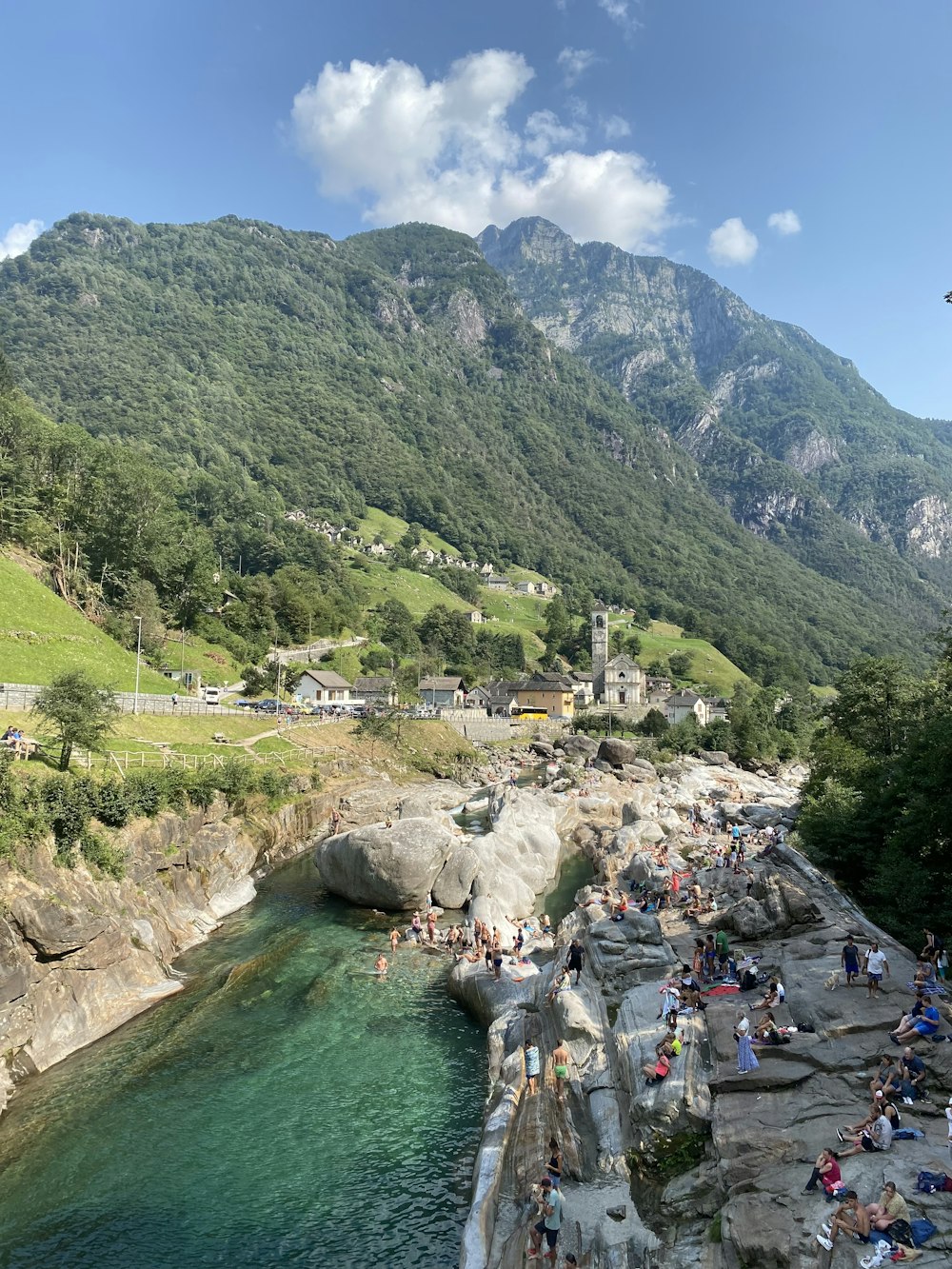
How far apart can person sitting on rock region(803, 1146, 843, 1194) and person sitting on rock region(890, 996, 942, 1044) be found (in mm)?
4841

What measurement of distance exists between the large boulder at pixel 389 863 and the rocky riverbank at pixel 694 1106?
950 centimetres

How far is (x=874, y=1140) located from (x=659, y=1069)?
193 inches

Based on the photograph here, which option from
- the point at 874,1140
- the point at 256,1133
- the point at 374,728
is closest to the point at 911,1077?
the point at 874,1140

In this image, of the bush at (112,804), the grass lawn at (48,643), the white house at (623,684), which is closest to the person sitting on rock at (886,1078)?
the bush at (112,804)

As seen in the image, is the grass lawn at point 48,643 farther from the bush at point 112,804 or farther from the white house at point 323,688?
the white house at point 323,688

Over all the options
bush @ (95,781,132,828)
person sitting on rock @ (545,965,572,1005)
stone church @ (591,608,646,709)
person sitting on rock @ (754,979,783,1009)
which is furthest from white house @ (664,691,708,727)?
person sitting on rock @ (754,979,783,1009)

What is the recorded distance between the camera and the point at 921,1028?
15.3 meters

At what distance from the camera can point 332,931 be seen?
3397 centimetres

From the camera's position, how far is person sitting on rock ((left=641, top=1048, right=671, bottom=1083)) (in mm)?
15992

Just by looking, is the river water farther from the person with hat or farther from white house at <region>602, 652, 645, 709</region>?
white house at <region>602, 652, 645, 709</region>

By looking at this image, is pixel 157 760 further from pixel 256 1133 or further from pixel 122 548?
pixel 122 548

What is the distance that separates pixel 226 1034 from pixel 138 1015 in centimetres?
366

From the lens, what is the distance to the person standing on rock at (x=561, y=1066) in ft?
58.8

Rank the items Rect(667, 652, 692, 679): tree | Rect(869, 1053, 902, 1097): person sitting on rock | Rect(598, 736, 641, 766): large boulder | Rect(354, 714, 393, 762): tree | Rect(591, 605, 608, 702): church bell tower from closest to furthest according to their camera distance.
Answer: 1. Rect(869, 1053, 902, 1097): person sitting on rock
2. Rect(354, 714, 393, 762): tree
3. Rect(598, 736, 641, 766): large boulder
4. Rect(591, 605, 608, 702): church bell tower
5. Rect(667, 652, 692, 679): tree
